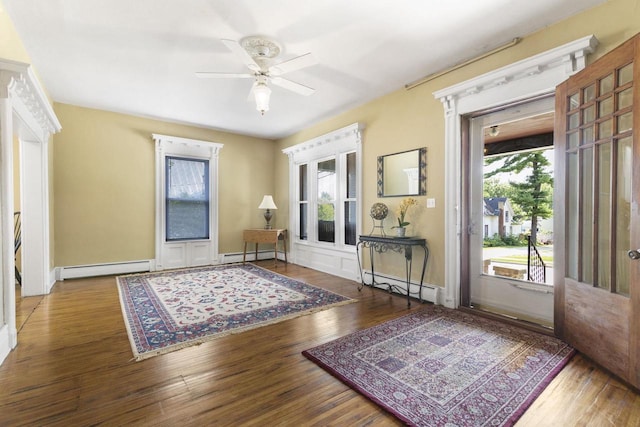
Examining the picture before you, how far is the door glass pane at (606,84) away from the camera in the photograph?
86.4 inches

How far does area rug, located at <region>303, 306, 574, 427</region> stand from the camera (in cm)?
170

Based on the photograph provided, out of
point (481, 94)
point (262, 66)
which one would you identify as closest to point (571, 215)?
point (481, 94)

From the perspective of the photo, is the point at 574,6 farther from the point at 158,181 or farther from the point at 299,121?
the point at 158,181

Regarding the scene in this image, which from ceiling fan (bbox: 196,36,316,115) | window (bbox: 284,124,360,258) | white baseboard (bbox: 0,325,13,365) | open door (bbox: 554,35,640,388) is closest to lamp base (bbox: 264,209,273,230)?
window (bbox: 284,124,360,258)

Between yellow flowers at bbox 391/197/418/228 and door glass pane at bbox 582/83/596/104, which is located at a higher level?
door glass pane at bbox 582/83/596/104

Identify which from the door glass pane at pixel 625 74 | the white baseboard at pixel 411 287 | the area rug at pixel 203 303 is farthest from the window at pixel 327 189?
the door glass pane at pixel 625 74

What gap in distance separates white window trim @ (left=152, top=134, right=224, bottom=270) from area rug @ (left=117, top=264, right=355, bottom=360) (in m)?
0.55

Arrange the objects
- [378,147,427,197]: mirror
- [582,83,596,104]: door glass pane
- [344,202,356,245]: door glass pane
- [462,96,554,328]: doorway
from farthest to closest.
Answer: [344,202,356,245]: door glass pane < [378,147,427,197]: mirror < [462,96,554,328]: doorway < [582,83,596,104]: door glass pane

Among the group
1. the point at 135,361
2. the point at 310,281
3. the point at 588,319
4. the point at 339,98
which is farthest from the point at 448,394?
the point at 339,98

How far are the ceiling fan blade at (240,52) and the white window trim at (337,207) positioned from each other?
195 centimetres

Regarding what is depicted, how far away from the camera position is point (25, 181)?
3850 millimetres

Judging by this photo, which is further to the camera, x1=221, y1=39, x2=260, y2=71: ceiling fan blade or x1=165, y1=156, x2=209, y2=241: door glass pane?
x1=165, y1=156, x2=209, y2=241: door glass pane

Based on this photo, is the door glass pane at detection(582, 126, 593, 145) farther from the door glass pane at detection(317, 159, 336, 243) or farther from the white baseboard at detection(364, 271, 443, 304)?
the door glass pane at detection(317, 159, 336, 243)

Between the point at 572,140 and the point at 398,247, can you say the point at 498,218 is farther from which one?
the point at 572,140
